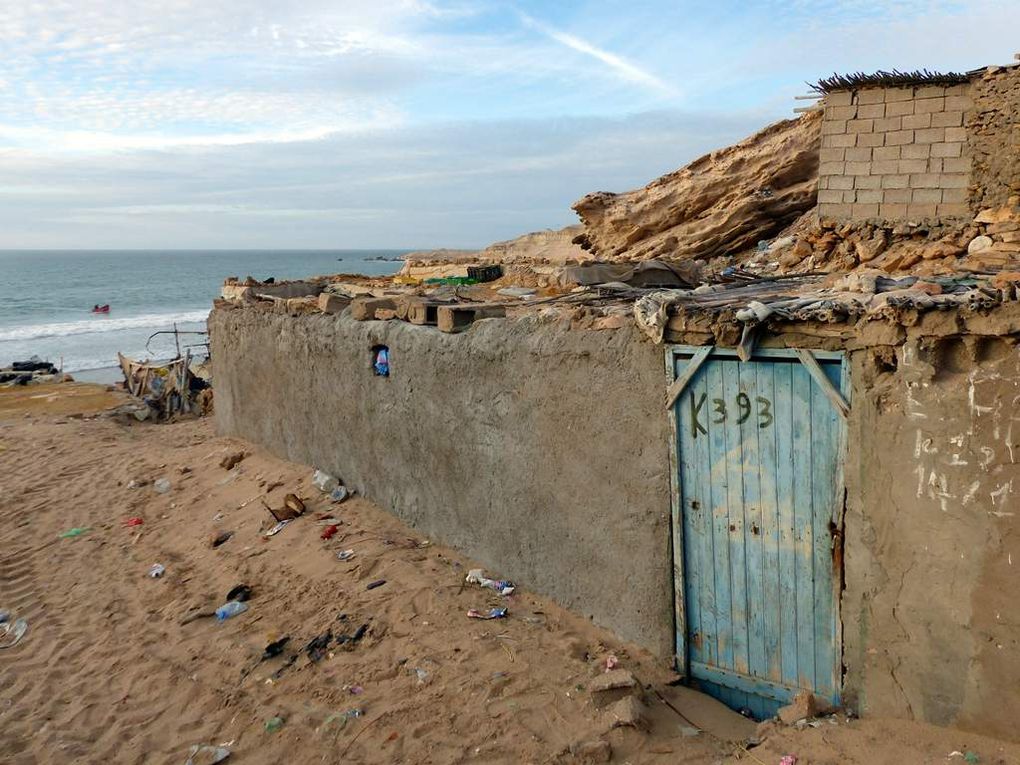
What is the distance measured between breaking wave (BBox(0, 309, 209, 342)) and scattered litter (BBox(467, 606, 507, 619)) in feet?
124

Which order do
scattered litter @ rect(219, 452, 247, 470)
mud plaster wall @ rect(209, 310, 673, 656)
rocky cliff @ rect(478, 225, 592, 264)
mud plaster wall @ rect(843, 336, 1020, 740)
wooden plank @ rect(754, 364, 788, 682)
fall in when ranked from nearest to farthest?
mud plaster wall @ rect(843, 336, 1020, 740) < wooden plank @ rect(754, 364, 788, 682) < mud plaster wall @ rect(209, 310, 673, 656) < scattered litter @ rect(219, 452, 247, 470) < rocky cliff @ rect(478, 225, 592, 264)

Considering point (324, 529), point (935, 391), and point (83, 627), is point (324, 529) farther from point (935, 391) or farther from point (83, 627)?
point (935, 391)

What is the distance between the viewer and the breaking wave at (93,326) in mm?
37688

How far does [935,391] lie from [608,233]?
14235mm

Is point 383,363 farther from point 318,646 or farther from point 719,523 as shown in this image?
point 719,523

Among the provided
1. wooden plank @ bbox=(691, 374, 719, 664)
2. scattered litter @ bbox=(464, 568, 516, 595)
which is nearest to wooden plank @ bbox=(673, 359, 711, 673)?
wooden plank @ bbox=(691, 374, 719, 664)

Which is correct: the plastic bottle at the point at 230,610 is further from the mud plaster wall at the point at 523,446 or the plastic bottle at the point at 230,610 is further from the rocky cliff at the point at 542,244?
the rocky cliff at the point at 542,244

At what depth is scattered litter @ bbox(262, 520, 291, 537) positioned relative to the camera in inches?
284

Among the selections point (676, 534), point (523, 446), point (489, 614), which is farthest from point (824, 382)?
point (489, 614)

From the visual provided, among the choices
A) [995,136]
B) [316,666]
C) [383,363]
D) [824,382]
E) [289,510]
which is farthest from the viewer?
[995,136]

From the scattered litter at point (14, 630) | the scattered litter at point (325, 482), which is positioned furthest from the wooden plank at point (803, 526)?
the scattered litter at point (14, 630)

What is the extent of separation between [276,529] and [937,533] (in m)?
5.63

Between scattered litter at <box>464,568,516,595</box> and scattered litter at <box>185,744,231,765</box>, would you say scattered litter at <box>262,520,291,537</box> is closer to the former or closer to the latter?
scattered litter at <box>464,568,516,595</box>

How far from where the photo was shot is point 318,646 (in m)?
5.38
